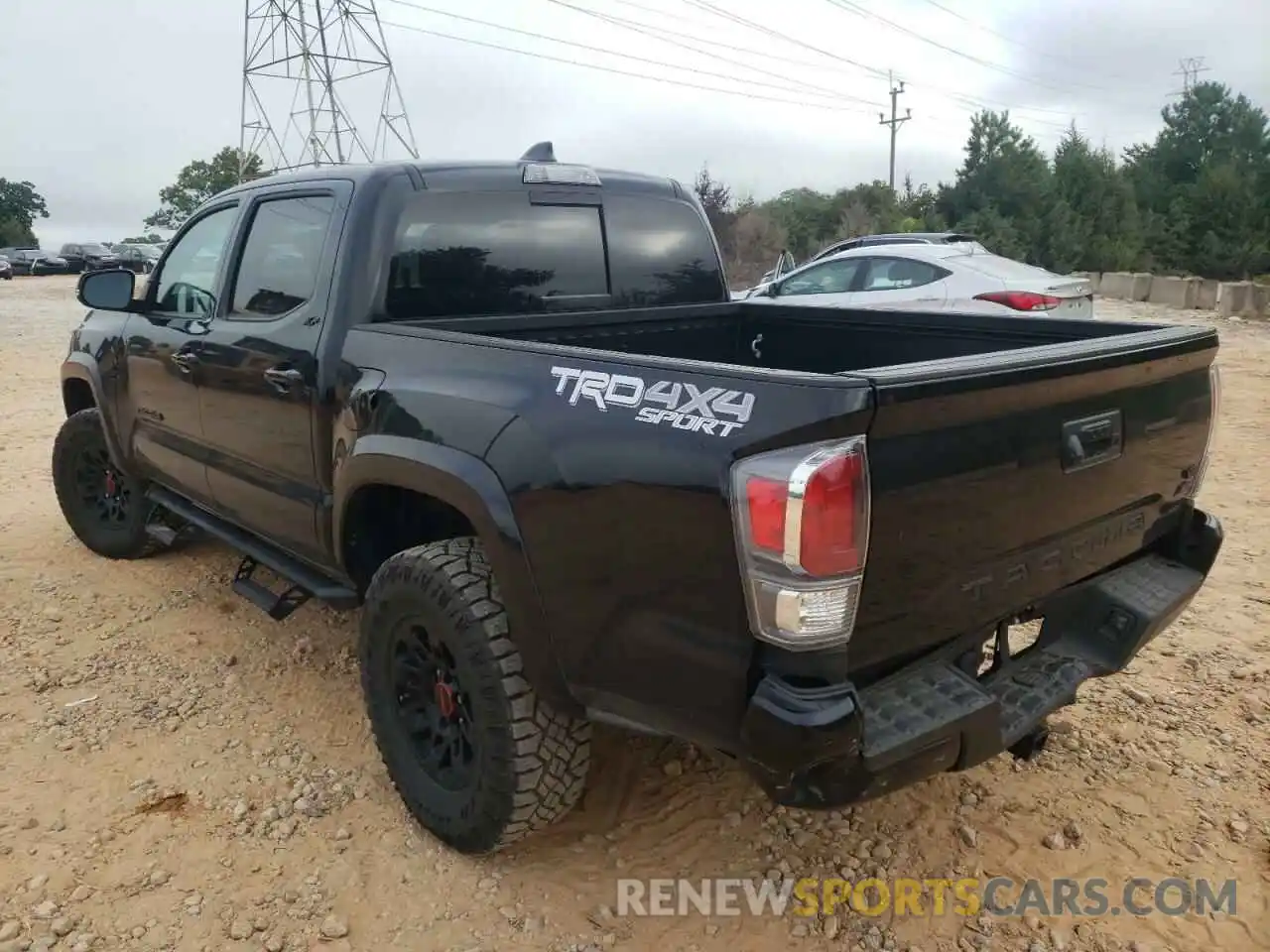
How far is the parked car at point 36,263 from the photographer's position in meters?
41.3

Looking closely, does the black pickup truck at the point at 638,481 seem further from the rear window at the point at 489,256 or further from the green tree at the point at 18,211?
the green tree at the point at 18,211

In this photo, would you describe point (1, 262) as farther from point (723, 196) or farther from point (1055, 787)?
point (1055, 787)

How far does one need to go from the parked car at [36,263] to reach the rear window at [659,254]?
151 ft

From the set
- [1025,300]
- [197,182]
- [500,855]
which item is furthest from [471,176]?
[197,182]

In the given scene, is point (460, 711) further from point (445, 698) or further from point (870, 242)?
point (870, 242)

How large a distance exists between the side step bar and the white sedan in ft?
17.1

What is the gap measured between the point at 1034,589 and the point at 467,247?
2.11 meters

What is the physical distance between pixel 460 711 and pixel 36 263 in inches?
1860

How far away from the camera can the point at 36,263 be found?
41344mm

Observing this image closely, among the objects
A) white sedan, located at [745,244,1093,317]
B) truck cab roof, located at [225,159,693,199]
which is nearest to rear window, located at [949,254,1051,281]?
white sedan, located at [745,244,1093,317]


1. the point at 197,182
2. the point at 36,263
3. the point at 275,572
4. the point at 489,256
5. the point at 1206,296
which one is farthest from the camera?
the point at 197,182

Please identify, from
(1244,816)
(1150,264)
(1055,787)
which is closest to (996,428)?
(1055,787)

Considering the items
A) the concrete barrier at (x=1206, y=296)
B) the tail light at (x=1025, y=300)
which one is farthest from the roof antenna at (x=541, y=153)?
the concrete barrier at (x=1206, y=296)

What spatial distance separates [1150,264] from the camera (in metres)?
37.6
